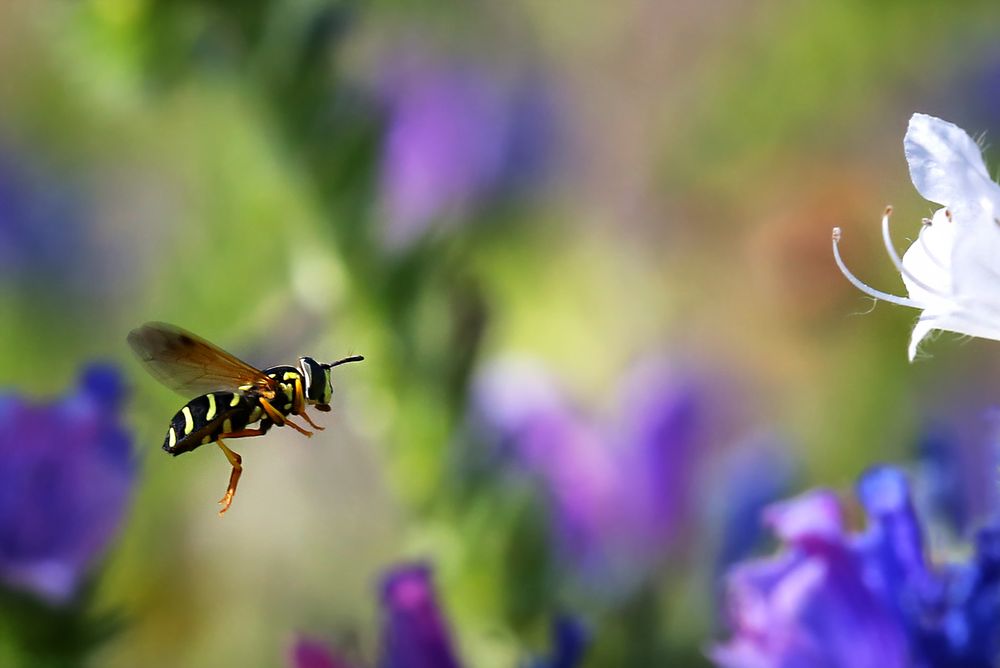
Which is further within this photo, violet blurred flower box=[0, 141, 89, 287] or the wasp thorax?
violet blurred flower box=[0, 141, 89, 287]

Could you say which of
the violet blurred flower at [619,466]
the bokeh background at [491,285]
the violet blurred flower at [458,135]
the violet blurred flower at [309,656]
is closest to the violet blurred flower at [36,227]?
the bokeh background at [491,285]

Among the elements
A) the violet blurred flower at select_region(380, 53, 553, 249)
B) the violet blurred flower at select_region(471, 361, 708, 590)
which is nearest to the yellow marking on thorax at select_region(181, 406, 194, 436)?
the violet blurred flower at select_region(471, 361, 708, 590)

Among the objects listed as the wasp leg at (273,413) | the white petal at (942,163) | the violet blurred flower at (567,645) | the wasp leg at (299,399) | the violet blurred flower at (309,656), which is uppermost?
the wasp leg at (299,399)

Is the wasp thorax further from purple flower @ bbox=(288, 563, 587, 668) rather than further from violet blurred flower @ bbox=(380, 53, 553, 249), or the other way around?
violet blurred flower @ bbox=(380, 53, 553, 249)

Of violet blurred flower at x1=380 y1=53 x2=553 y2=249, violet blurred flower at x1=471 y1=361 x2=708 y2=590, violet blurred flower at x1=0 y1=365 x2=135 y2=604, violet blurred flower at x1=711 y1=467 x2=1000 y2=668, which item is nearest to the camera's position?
violet blurred flower at x1=711 y1=467 x2=1000 y2=668

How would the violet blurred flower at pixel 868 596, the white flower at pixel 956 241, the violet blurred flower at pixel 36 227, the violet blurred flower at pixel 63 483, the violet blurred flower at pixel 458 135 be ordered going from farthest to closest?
the violet blurred flower at pixel 36 227 < the violet blurred flower at pixel 458 135 < the violet blurred flower at pixel 63 483 < the violet blurred flower at pixel 868 596 < the white flower at pixel 956 241

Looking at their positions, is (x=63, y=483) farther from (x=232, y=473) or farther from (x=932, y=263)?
(x=932, y=263)

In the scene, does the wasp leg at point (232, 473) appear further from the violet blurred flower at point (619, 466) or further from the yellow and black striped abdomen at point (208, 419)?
the violet blurred flower at point (619, 466)
